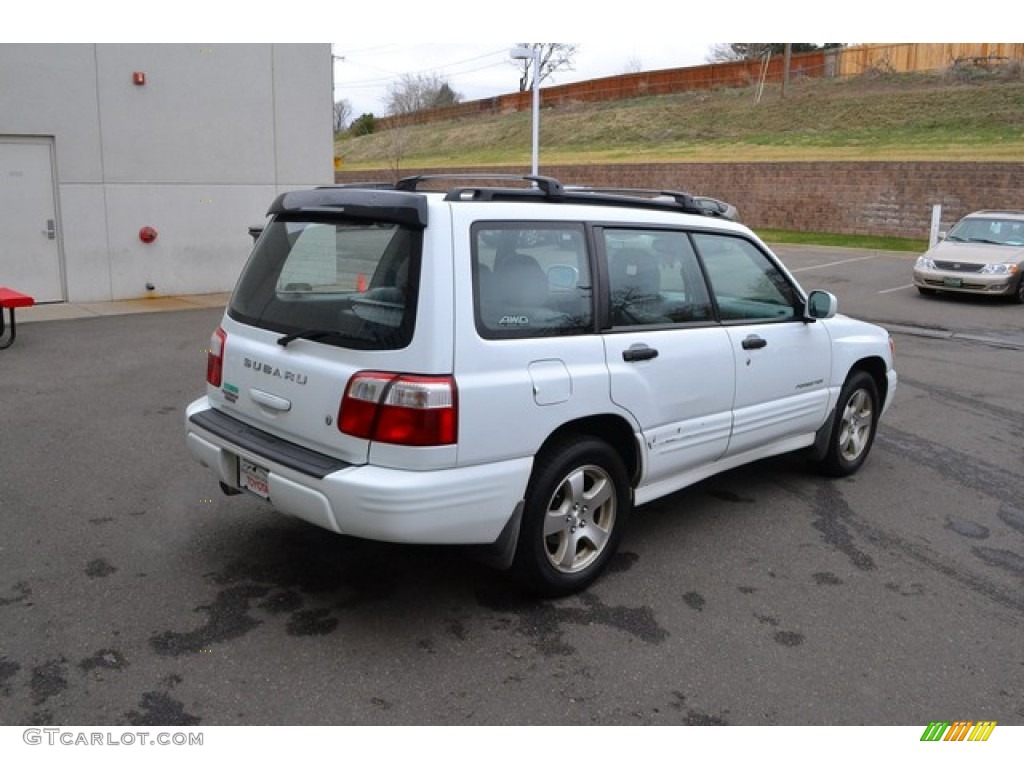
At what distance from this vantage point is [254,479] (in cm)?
388

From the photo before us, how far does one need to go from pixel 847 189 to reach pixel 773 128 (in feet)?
40.4

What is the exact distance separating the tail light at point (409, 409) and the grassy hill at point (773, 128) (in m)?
28.1

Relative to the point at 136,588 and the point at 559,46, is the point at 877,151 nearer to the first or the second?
the point at 136,588

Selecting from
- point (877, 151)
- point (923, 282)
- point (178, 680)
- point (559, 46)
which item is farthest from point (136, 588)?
point (559, 46)

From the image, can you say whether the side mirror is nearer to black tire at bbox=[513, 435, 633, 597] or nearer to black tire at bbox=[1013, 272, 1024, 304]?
black tire at bbox=[513, 435, 633, 597]

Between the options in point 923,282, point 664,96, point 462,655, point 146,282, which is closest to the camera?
point 462,655

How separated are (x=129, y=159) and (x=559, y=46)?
61.8 m

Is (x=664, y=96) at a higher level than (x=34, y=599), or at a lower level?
higher

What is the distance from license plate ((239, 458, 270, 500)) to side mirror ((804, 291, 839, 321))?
3290mm

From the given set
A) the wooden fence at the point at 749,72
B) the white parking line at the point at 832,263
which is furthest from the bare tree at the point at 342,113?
the white parking line at the point at 832,263

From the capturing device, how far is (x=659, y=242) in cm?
455

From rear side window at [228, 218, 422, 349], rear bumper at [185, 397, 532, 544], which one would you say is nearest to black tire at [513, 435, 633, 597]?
rear bumper at [185, 397, 532, 544]

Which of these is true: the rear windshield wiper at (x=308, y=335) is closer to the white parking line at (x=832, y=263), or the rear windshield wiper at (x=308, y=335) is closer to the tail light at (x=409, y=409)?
the tail light at (x=409, y=409)

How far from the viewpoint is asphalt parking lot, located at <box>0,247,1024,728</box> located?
10.6ft
